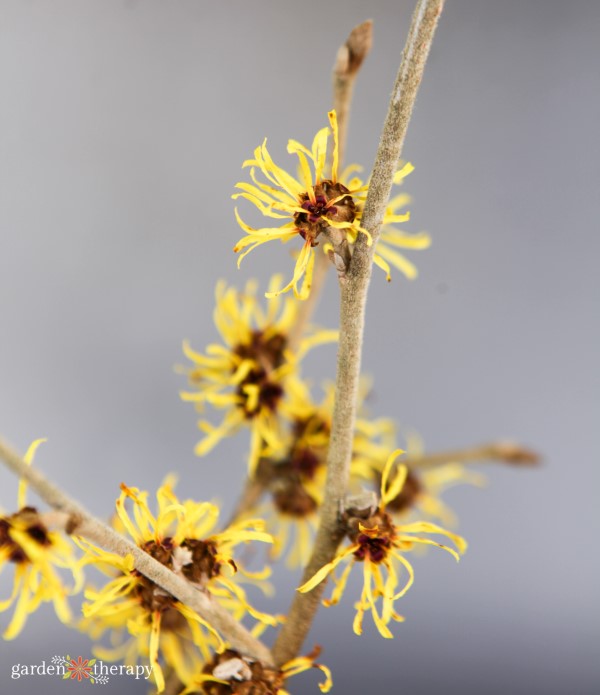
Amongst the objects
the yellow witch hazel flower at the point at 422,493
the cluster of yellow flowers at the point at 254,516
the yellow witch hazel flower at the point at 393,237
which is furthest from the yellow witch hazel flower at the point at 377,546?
the yellow witch hazel flower at the point at 422,493

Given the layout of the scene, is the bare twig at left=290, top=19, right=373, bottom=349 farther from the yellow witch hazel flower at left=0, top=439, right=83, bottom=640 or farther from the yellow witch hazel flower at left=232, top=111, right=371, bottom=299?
the yellow witch hazel flower at left=0, top=439, right=83, bottom=640

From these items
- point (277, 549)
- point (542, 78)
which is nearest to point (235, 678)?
point (277, 549)

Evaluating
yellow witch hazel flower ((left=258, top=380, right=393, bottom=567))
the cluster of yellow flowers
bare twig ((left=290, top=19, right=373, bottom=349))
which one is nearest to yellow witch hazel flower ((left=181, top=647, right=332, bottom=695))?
the cluster of yellow flowers

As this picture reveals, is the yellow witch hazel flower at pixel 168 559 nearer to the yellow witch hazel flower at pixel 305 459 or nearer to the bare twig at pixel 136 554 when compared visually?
the bare twig at pixel 136 554

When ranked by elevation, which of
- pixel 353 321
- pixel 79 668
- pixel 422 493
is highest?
pixel 422 493

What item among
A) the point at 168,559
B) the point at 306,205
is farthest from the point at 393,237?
the point at 168,559

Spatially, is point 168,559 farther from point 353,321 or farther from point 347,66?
point 347,66
